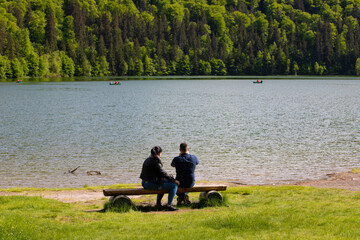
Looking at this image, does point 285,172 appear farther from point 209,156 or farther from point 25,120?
point 25,120

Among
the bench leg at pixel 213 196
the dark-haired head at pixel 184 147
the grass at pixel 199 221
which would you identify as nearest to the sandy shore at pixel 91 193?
the grass at pixel 199 221

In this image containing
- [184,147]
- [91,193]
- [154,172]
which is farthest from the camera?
[91,193]

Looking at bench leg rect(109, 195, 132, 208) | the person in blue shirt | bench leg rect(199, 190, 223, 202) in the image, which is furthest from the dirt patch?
bench leg rect(109, 195, 132, 208)

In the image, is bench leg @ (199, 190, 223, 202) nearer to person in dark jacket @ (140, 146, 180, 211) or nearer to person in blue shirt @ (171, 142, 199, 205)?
person in blue shirt @ (171, 142, 199, 205)

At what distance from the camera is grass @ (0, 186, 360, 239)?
35.9 ft

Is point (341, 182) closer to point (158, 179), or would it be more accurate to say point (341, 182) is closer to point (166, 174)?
point (166, 174)

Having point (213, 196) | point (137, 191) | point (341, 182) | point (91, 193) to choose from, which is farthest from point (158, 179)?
point (341, 182)

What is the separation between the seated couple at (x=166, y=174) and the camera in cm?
1448

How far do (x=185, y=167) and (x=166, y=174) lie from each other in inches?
29.6

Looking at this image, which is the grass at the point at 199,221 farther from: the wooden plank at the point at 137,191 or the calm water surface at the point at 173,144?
the calm water surface at the point at 173,144

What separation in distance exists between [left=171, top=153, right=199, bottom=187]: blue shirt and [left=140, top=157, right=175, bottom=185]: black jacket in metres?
0.54

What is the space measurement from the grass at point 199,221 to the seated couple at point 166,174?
85 centimetres

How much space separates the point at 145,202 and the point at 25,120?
42.9m

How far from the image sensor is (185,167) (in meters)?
14.9
